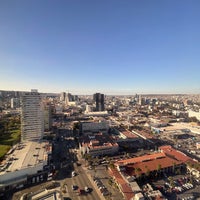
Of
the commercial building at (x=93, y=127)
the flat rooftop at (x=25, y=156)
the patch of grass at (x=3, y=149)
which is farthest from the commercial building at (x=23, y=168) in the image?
the commercial building at (x=93, y=127)

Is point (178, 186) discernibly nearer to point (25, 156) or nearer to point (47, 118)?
point (25, 156)

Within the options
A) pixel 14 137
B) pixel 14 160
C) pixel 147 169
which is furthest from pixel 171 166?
pixel 14 137

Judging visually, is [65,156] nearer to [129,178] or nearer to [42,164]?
[42,164]

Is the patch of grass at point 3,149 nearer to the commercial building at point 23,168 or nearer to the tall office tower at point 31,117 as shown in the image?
the commercial building at point 23,168

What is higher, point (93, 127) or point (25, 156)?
point (93, 127)

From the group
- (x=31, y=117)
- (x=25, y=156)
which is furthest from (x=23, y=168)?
(x=31, y=117)

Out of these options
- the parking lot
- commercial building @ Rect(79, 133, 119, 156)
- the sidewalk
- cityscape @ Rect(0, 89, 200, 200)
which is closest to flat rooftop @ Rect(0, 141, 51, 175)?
cityscape @ Rect(0, 89, 200, 200)
